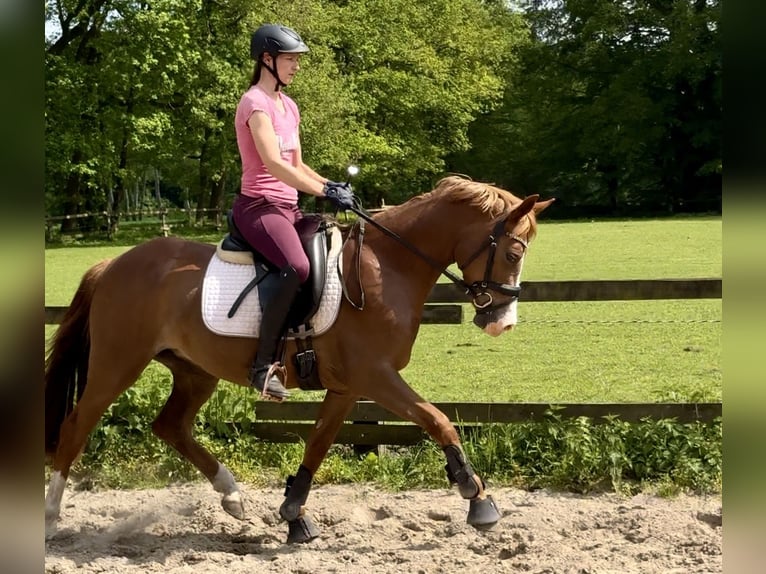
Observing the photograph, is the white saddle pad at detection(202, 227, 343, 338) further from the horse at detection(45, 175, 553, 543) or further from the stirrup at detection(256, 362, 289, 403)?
the stirrup at detection(256, 362, 289, 403)

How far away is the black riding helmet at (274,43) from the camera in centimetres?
467

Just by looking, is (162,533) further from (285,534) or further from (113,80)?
(113,80)

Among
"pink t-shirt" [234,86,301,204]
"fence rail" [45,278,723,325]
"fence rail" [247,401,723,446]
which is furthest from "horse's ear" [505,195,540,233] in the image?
"fence rail" [247,401,723,446]

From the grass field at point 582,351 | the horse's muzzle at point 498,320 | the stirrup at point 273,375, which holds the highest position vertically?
the horse's muzzle at point 498,320

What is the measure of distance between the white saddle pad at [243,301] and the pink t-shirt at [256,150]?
423 millimetres

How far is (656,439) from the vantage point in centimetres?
607

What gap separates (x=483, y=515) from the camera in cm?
458

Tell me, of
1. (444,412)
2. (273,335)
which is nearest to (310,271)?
(273,335)

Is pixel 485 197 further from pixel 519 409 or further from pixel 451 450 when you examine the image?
pixel 519 409

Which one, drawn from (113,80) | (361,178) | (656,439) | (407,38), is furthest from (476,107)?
(656,439)

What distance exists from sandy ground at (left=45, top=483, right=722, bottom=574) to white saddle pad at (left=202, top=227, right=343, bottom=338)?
1.32 meters

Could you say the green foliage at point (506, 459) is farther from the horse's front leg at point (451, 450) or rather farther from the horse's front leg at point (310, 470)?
the horse's front leg at point (451, 450)

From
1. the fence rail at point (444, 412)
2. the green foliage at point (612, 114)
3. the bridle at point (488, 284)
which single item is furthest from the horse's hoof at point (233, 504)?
the green foliage at point (612, 114)

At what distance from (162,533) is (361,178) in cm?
A: 3996
